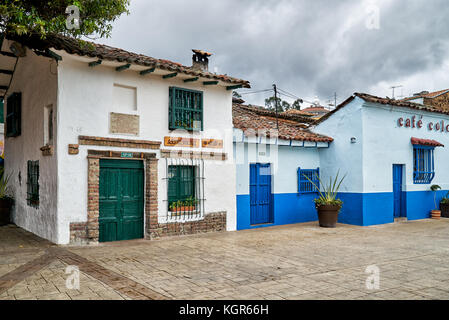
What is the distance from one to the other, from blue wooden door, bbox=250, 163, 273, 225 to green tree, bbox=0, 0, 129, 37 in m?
6.22

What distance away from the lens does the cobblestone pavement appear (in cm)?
535

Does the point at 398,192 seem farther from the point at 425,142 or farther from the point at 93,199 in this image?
the point at 93,199

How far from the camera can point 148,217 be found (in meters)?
9.73

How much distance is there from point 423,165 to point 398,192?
1.73 metres

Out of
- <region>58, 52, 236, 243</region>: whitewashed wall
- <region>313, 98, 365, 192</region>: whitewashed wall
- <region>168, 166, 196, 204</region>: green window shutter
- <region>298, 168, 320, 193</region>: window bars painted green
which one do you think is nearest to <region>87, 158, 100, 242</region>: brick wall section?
<region>58, 52, 236, 243</region>: whitewashed wall

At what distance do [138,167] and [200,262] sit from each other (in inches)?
137

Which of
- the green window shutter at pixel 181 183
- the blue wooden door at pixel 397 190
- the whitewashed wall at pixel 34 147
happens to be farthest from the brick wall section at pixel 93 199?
the blue wooden door at pixel 397 190

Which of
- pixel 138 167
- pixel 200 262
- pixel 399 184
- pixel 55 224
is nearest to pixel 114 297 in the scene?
pixel 200 262

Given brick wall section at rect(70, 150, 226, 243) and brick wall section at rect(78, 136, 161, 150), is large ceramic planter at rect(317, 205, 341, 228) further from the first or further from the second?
brick wall section at rect(78, 136, 161, 150)

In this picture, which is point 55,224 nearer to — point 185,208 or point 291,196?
point 185,208

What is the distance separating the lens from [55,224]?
8.62m

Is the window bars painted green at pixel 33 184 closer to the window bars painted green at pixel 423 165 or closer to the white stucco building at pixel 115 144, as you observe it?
the white stucco building at pixel 115 144

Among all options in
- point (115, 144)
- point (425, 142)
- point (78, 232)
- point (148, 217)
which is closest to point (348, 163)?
point (425, 142)

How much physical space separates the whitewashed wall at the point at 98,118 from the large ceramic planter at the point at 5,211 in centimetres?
477
